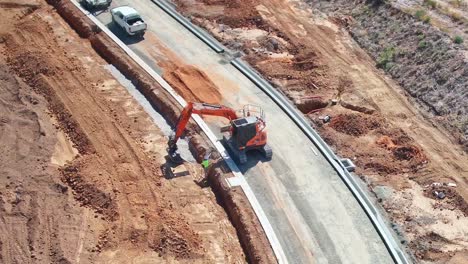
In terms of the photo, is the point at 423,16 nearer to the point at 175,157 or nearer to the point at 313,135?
the point at 313,135

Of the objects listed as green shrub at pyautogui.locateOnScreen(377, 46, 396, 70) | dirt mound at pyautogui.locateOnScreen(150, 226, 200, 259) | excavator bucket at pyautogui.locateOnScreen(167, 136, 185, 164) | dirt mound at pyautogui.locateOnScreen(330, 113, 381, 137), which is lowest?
dirt mound at pyautogui.locateOnScreen(150, 226, 200, 259)

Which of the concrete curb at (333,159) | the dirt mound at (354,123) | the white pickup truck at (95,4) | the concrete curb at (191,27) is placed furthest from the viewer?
the white pickup truck at (95,4)

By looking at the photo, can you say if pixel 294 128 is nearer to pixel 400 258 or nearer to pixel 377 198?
pixel 377 198

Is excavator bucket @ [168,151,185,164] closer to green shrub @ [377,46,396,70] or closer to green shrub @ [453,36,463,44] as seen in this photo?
green shrub @ [377,46,396,70]

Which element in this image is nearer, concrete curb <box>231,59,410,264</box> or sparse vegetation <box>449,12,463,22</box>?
concrete curb <box>231,59,410,264</box>

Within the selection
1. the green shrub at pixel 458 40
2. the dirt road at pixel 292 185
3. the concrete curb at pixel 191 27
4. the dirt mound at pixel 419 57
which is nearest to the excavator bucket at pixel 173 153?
the dirt road at pixel 292 185

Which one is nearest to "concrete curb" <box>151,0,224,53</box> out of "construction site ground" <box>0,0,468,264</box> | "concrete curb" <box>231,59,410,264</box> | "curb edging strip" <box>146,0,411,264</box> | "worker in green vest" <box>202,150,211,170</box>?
"curb edging strip" <box>146,0,411,264</box>

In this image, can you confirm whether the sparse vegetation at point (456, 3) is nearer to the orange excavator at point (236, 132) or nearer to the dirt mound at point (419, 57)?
the dirt mound at point (419, 57)

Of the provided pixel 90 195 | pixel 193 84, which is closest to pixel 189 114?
pixel 90 195
